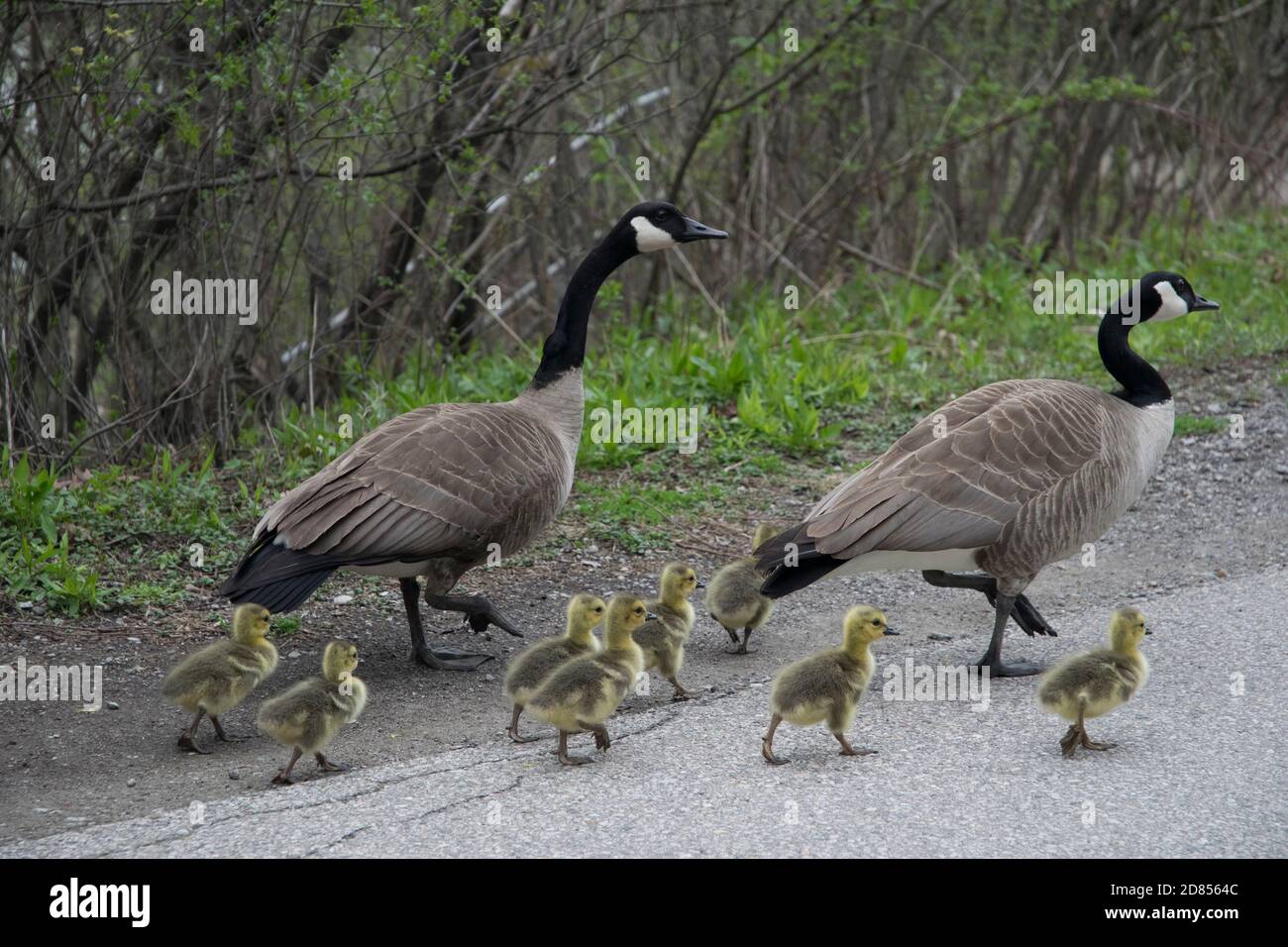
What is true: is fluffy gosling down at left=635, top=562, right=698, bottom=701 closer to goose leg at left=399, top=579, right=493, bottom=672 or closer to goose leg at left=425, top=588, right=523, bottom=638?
goose leg at left=425, top=588, right=523, bottom=638

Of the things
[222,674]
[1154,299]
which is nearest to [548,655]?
[222,674]

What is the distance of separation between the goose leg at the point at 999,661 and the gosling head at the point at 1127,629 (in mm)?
780

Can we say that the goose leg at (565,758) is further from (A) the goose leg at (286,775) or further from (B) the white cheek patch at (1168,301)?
(B) the white cheek patch at (1168,301)

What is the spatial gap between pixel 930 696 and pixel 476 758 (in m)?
1.96

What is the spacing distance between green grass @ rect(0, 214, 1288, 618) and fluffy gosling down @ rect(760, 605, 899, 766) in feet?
9.05

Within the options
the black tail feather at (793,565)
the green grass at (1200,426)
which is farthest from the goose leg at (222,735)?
the green grass at (1200,426)

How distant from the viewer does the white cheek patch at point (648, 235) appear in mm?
7641

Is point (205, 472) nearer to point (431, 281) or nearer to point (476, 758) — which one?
point (431, 281)

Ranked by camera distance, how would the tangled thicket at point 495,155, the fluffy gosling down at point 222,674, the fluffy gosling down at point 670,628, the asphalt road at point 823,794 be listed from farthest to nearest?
the tangled thicket at point 495,155, the fluffy gosling down at point 670,628, the fluffy gosling down at point 222,674, the asphalt road at point 823,794

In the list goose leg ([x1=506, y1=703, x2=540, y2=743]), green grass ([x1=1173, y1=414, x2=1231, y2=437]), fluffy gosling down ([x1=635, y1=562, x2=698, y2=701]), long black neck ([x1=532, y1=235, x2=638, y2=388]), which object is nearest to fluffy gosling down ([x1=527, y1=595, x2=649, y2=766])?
goose leg ([x1=506, y1=703, x2=540, y2=743])

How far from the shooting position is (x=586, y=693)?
4.99m

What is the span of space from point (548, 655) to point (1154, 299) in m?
3.92

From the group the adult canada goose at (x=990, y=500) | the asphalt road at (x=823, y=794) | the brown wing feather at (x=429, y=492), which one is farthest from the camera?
the brown wing feather at (x=429, y=492)

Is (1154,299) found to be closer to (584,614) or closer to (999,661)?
(999,661)
